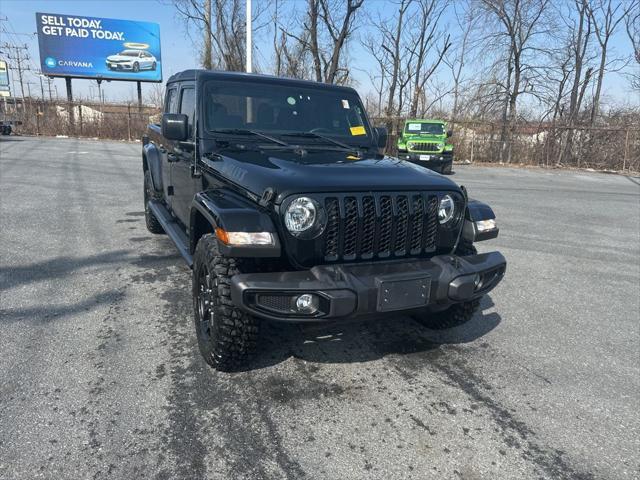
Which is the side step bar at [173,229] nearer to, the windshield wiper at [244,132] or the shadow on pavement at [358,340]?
the shadow on pavement at [358,340]

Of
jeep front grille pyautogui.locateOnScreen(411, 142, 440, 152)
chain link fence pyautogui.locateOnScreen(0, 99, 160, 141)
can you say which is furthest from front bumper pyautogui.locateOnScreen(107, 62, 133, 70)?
jeep front grille pyautogui.locateOnScreen(411, 142, 440, 152)

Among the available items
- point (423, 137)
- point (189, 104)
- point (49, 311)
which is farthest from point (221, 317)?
point (423, 137)

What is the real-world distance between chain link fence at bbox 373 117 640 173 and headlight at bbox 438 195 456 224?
19.6m

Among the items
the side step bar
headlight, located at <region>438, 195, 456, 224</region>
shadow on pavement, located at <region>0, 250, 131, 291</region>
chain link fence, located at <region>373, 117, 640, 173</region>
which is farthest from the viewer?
chain link fence, located at <region>373, 117, 640, 173</region>

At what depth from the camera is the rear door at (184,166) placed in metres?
3.94

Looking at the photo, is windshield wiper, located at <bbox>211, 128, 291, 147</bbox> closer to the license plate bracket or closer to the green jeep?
the license plate bracket

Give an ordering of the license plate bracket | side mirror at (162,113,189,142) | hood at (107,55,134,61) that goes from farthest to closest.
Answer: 1. hood at (107,55,134,61)
2. side mirror at (162,113,189,142)
3. the license plate bracket

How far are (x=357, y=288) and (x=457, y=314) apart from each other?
1.40 metres

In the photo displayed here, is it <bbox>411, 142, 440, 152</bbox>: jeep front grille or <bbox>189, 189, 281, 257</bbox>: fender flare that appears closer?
<bbox>189, 189, 281, 257</bbox>: fender flare

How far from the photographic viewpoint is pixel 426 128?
56.3 ft

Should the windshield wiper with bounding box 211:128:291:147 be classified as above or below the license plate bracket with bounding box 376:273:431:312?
above

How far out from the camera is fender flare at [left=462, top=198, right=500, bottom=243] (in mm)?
3283

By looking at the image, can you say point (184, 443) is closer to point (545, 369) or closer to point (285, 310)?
point (285, 310)

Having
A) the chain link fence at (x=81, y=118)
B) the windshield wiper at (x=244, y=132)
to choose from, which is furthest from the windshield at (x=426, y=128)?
the chain link fence at (x=81, y=118)
